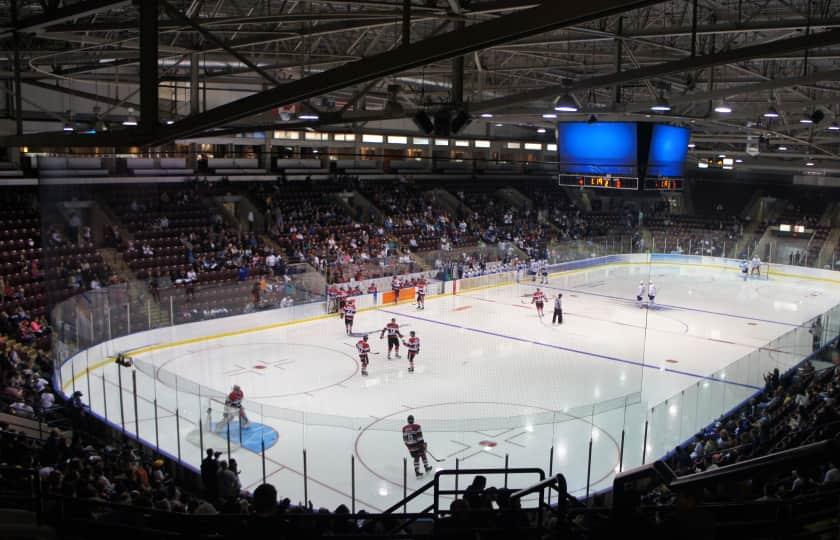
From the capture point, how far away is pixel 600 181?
1856cm

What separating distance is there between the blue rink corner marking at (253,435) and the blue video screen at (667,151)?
1195cm

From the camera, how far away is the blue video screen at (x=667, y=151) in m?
18.4

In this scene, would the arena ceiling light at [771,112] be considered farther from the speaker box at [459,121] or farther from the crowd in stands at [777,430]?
the speaker box at [459,121]

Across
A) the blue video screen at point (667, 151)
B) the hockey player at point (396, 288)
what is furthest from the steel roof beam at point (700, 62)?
the hockey player at point (396, 288)

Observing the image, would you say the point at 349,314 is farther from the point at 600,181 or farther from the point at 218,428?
the point at 218,428

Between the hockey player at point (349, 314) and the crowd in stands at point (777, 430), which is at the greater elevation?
the crowd in stands at point (777, 430)

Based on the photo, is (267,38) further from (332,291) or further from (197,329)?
(332,291)

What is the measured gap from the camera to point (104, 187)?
47.9ft

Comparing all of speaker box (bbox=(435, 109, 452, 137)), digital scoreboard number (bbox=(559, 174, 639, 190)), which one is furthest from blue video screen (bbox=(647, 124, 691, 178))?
speaker box (bbox=(435, 109, 452, 137))

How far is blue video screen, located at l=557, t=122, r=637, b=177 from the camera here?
17.6 metres

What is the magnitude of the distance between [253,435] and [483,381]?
5834 millimetres

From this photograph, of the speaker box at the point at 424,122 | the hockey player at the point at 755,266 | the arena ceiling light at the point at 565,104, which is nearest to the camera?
the speaker box at the point at 424,122

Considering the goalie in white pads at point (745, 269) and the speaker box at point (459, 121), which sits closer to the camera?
the speaker box at point (459, 121)

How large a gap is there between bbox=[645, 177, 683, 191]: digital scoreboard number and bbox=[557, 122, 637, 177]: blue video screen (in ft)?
3.07
